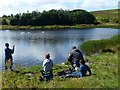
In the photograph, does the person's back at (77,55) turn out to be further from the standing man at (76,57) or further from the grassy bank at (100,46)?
the grassy bank at (100,46)

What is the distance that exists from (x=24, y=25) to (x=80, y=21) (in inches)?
1144

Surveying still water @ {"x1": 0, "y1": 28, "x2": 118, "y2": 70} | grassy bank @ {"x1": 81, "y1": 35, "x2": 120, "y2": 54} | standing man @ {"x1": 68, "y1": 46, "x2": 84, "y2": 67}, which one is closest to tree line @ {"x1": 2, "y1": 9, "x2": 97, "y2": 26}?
still water @ {"x1": 0, "y1": 28, "x2": 118, "y2": 70}

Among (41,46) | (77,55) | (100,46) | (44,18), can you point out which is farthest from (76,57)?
(44,18)

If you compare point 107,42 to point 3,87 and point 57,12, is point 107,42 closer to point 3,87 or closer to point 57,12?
point 3,87

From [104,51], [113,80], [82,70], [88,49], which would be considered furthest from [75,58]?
[88,49]

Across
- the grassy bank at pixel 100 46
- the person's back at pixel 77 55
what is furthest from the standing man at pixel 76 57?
the grassy bank at pixel 100 46

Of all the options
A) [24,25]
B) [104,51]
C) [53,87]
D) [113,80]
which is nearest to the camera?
[53,87]

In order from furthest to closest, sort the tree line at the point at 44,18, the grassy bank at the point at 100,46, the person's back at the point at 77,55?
the tree line at the point at 44,18
the grassy bank at the point at 100,46
the person's back at the point at 77,55

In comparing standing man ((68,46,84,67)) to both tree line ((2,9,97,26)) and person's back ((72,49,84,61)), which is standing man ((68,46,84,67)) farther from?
tree line ((2,9,97,26))

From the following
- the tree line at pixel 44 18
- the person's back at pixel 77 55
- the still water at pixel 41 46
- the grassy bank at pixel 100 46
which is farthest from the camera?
the tree line at pixel 44 18

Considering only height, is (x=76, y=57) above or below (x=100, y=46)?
above

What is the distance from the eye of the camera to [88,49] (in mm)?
41000

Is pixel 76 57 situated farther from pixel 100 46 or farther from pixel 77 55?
pixel 100 46

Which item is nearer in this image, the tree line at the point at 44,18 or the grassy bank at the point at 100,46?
the grassy bank at the point at 100,46
